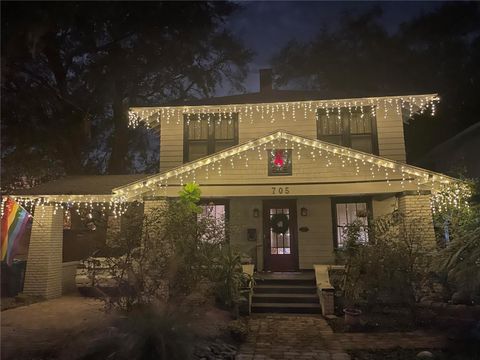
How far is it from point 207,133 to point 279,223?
4.01 metres

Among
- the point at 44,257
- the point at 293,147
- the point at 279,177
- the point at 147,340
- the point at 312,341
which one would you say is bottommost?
the point at 312,341

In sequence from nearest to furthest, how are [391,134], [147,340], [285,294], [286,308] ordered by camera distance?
[147,340] < [286,308] < [285,294] < [391,134]

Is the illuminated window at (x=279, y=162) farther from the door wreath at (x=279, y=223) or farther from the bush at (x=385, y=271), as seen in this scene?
the bush at (x=385, y=271)

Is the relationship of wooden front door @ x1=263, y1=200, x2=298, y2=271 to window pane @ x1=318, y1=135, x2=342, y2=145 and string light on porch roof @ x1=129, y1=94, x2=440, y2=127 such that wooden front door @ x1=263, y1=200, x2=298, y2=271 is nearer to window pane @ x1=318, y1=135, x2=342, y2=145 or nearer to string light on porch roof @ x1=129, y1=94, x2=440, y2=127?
window pane @ x1=318, y1=135, x2=342, y2=145

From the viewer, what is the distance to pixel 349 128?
12.5 meters

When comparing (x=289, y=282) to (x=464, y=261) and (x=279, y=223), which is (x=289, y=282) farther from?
(x=464, y=261)

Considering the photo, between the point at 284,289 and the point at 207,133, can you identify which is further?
the point at 207,133

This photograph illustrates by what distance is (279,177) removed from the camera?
10.8m

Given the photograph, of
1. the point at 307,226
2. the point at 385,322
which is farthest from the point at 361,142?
the point at 385,322

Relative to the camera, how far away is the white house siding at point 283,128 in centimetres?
1218

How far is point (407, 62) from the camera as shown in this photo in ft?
77.7

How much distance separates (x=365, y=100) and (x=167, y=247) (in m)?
8.25

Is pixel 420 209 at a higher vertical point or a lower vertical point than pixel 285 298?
higher

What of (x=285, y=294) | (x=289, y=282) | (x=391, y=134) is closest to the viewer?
(x=285, y=294)
